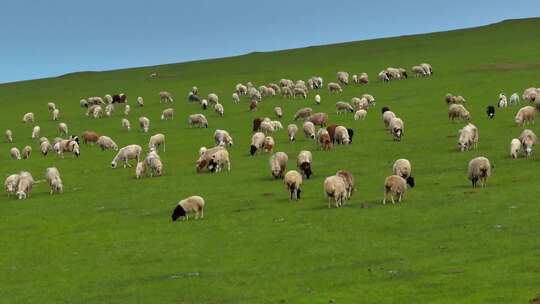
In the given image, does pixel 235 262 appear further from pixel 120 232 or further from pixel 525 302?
pixel 525 302

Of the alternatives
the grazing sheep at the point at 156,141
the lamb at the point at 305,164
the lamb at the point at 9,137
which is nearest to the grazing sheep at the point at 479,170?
the lamb at the point at 305,164

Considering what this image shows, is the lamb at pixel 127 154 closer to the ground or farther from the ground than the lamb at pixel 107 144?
closer to the ground

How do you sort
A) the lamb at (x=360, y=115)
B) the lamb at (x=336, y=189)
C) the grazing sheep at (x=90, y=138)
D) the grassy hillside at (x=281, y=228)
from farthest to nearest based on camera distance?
the lamb at (x=360, y=115)
the grazing sheep at (x=90, y=138)
the lamb at (x=336, y=189)
the grassy hillside at (x=281, y=228)

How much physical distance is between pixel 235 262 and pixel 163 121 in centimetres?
4327

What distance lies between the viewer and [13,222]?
3612 centimetres

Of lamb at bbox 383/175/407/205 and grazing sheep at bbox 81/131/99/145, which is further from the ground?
grazing sheep at bbox 81/131/99/145

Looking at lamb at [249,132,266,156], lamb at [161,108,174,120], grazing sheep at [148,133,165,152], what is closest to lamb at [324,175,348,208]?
lamb at [249,132,266,156]

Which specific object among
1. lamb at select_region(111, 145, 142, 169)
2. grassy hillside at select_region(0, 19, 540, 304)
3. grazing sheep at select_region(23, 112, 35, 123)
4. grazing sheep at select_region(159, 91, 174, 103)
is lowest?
grassy hillside at select_region(0, 19, 540, 304)

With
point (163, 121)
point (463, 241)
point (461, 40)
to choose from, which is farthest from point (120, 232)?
point (461, 40)

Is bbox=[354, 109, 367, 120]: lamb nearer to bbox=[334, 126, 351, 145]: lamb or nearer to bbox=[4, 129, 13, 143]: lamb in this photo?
bbox=[334, 126, 351, 145]: lamb

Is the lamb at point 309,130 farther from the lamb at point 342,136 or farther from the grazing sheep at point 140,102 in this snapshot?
the grazing sheep at point 140,102

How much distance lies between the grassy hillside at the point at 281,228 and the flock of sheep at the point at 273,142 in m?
0.66

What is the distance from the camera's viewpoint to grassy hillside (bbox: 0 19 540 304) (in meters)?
23.5

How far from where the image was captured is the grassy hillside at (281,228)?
924 inches
